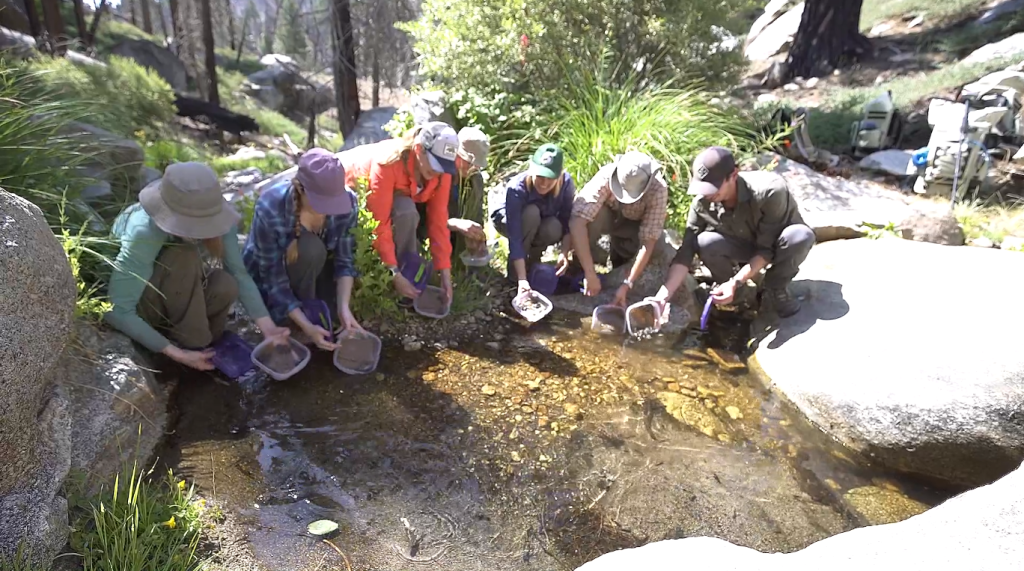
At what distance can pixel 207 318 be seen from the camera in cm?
280

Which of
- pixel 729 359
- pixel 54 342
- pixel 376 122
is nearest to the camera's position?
pixel 54 342

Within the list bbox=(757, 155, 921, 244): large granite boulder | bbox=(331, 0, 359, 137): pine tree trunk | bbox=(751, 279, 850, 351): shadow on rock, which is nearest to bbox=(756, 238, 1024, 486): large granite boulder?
bbox=(751, 279, 850, 351): shadow on rock

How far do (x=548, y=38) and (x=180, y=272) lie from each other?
419cm

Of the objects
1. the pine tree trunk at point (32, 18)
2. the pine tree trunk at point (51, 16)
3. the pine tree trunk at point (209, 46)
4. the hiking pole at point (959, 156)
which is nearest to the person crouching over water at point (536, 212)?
the hiking pole at point (959, 156)

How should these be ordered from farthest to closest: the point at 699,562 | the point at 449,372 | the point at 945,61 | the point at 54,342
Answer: the point at 945,61 → the point at 449,372 → the point at 54,342 → the point at 699,562

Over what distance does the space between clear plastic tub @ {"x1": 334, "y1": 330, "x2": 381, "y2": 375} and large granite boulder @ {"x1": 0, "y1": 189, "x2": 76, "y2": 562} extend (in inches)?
46.5

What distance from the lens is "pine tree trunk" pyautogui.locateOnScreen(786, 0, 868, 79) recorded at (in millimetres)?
10227

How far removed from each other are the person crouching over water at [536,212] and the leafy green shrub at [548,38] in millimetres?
2068

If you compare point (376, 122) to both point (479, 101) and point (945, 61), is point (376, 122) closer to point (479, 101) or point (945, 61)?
point (479, 101)

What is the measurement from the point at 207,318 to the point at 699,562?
7.20 ft

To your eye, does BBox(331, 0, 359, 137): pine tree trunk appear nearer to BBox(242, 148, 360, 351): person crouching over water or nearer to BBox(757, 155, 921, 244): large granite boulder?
BBox(757, 155, 921, 244): large granite boulder

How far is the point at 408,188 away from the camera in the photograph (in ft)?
11.1

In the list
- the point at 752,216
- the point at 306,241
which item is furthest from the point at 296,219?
the point at 752,216

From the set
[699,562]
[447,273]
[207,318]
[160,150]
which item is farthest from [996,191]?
[160,150]
